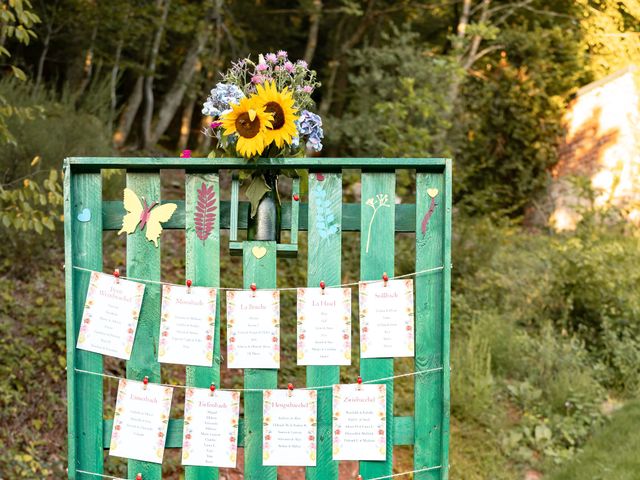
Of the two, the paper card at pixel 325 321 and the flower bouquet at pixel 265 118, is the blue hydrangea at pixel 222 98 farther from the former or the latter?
the paper card at pixel 325 321

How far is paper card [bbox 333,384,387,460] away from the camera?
285 cm

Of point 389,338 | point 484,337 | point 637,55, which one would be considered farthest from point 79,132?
point 637,55

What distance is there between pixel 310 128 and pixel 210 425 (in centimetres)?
109

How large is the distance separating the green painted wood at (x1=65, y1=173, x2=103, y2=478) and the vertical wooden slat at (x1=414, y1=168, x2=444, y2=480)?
Result: 3.68 ft

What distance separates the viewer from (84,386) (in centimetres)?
290

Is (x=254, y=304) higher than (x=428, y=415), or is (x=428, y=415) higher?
(x=254, y=304)

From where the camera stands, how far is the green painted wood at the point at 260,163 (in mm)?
2822

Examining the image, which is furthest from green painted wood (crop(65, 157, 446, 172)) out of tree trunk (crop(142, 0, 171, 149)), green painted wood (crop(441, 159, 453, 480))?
tree trunk (crop(142, 0, 171, 149))

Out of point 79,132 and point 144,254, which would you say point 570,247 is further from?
point 144,254

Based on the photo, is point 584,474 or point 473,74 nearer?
point 584,474

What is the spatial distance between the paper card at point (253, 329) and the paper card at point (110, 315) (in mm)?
335

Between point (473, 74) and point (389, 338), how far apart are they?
10029 millimetres

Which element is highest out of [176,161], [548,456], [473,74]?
[473,74]

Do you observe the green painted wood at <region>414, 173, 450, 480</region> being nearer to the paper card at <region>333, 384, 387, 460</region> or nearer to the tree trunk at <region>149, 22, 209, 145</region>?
the paper card at <region>333, 384, 387, 460</region>
